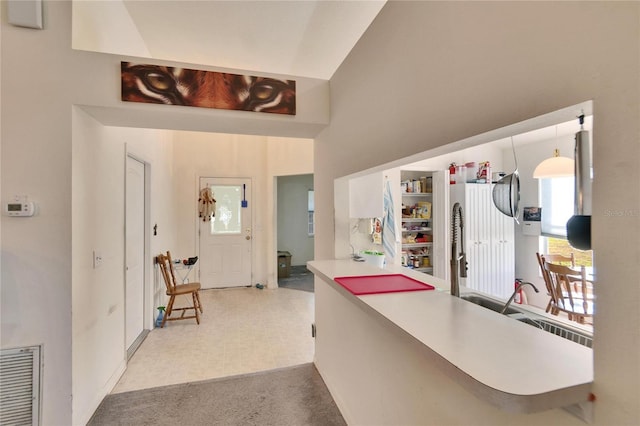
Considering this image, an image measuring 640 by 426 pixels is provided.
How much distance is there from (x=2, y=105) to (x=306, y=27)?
88.5 inches

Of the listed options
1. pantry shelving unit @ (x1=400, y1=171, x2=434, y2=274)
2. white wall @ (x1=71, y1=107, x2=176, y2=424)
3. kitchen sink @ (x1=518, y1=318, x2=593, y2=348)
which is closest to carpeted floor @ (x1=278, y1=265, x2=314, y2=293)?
pantry shelving unit @ (x1=400, y1=171, x2=434, y2=274)

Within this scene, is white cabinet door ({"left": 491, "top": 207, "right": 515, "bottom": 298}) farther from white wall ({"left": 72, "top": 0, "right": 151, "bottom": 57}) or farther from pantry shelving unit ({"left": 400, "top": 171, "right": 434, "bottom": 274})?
white wall ({"left": 72, "top": 0, "right": 151, "bottom": 57})

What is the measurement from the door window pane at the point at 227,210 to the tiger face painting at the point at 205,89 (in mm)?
3560

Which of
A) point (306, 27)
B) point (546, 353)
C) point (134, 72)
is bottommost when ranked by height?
point (546, 353)

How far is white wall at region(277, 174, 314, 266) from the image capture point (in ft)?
24.6

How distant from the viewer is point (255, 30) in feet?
8.96

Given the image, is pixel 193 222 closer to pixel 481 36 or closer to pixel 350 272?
pixel 350 272

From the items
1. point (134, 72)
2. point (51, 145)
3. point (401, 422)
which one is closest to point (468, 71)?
point (401, 422)

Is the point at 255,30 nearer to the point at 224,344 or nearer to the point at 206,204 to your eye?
the point at 224,344

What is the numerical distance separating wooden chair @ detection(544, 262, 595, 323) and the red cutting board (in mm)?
2482

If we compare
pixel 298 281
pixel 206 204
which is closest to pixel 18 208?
pixel 206 204

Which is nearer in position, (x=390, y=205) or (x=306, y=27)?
(x=306, y=27)

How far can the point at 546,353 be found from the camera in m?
0.79

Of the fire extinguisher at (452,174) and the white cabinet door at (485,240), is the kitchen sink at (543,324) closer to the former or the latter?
the white cabinet door at (485,240)
